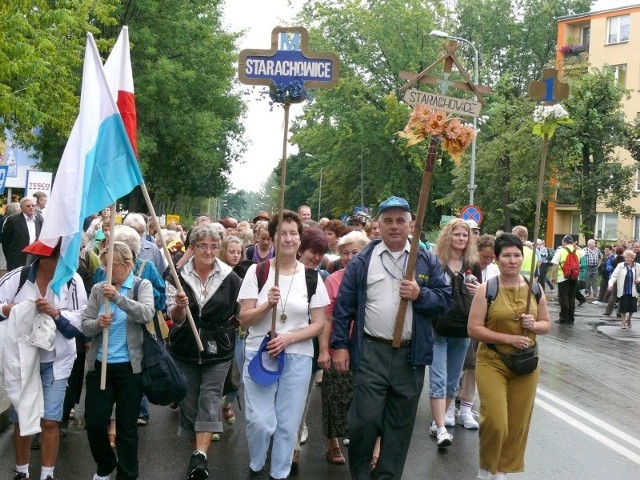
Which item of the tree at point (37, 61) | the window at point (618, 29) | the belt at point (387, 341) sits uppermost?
the window at point (618, 29)

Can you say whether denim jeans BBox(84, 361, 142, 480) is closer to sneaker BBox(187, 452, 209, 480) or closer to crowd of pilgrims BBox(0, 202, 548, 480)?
crowd of pilgrims BBox(0, 202, 548, 480)

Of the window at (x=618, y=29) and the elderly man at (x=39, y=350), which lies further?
the window at (x=618, y=29)

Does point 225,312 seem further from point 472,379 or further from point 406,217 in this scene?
point 472,379

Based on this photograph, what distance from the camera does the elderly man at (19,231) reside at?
15.5 metres

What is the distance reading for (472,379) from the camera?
370 inches

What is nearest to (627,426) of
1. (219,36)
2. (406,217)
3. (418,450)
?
(418,450)

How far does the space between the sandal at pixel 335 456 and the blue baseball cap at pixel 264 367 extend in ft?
4.60

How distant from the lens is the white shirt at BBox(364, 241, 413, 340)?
6145 millimetres

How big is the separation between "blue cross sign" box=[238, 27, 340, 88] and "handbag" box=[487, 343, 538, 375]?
2235mm

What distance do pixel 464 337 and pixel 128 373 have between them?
3322 millimetres

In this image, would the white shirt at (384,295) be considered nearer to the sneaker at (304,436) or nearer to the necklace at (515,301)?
the necklace at (515,301)

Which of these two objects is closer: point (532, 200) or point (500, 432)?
point (500, 432)

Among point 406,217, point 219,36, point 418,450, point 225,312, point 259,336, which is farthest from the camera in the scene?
point 219,36

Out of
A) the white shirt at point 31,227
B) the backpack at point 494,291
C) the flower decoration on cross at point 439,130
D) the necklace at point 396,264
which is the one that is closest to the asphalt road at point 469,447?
the backpack at point 494,291
